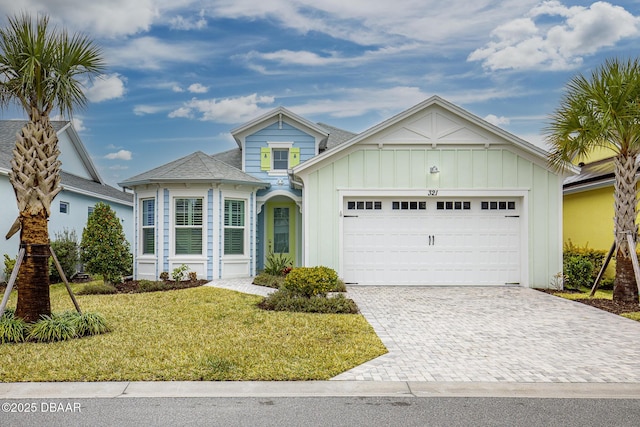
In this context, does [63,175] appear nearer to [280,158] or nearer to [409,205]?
[280,158]

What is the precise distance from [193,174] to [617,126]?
10594 millimetres

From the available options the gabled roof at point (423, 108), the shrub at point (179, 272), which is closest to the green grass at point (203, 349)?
the shrub at point (179, 272)

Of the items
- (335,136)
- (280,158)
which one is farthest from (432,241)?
(335,136)

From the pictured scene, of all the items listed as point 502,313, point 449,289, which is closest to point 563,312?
point 502,313

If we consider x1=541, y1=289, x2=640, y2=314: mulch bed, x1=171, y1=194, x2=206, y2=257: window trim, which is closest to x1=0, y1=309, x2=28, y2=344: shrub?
x1=171, y1=194, x2=206, y2=257: window trim

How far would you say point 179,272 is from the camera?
14023 millimetres

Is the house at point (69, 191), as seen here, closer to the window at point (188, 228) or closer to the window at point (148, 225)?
the window at point (148, 225)

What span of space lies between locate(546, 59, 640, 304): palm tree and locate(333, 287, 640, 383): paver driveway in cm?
142

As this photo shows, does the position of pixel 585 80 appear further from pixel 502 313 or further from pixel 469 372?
pixel 469 372

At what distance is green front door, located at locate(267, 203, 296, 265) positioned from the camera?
1697 centimetres

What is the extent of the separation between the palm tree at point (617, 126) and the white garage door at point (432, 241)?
3.17 metres

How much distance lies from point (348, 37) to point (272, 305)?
453 inches

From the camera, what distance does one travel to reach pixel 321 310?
9.44 meters

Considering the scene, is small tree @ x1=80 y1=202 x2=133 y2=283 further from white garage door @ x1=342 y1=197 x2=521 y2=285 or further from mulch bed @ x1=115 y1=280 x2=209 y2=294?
white garage door @ x1=342 y1=197 x2=521 y2=285
